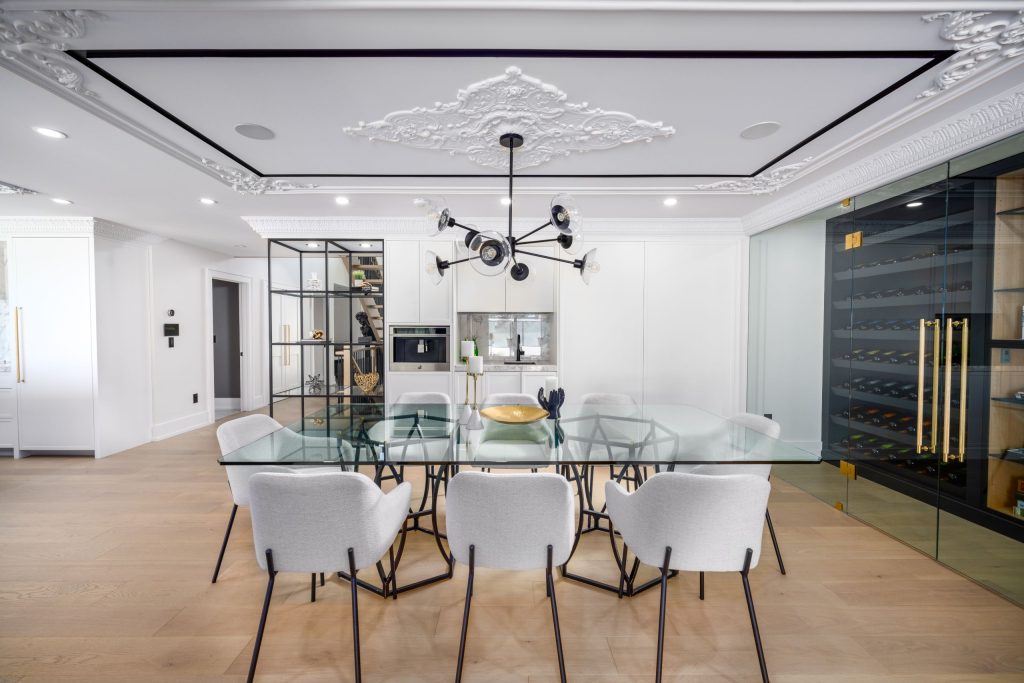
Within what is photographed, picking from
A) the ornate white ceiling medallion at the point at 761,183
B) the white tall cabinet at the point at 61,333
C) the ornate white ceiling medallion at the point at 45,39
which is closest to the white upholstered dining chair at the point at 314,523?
the ornate white ceiling medallion at the point at 45,39

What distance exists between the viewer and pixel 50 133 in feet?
7.79

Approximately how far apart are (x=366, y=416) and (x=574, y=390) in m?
2.29

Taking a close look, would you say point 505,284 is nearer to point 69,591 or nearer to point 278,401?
→ point 69,591

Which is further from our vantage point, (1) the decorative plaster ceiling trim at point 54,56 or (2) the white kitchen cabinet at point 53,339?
(2) the white kitchen cabinet at point 53,339

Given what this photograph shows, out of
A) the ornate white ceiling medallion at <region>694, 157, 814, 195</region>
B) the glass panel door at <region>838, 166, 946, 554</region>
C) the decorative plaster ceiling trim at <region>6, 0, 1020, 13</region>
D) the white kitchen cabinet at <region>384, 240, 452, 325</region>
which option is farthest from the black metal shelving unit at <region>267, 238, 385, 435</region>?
the glass panel door at <region>838, 166, 946, 554</region>

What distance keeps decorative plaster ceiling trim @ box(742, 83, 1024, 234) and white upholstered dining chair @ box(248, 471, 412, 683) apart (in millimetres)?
3304

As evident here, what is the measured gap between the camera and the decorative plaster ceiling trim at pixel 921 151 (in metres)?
2.05

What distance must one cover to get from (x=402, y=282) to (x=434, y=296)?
1.19 ft

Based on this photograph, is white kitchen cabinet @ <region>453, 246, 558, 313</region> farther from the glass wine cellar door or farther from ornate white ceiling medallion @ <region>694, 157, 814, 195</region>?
the glass wine cellar door

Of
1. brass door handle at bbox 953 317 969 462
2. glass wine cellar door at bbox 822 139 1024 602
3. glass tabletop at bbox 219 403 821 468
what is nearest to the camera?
glass tabletop at bbox 219 403 821 468

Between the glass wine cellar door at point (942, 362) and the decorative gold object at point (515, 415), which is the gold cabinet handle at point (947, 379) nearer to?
the glass wine cellar door at point (942, 362)

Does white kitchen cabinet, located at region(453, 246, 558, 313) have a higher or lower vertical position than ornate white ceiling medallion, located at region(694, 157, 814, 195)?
lower

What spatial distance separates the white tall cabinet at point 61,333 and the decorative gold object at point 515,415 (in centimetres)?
446

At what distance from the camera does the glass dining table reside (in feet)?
6.40
